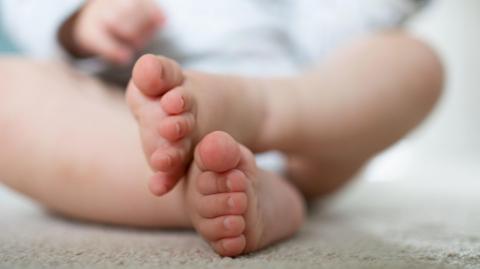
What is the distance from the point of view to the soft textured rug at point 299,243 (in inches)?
15.2

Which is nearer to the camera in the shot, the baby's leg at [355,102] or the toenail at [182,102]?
the toenail at [182,102]

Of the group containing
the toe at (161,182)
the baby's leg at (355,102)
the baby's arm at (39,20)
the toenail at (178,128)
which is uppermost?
the baby's arm at (39,20)

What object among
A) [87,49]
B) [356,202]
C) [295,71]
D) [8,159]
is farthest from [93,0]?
[356,202]

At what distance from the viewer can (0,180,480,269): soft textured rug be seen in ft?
1.27

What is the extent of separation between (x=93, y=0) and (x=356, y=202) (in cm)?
47

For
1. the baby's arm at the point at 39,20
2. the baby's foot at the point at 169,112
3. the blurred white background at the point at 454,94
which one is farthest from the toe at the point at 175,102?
the blurred white background at the point at 454,94

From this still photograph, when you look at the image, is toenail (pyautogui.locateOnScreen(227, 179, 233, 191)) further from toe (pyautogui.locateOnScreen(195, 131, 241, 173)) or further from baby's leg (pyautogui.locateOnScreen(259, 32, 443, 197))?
baby's leg (pyautogui.locateOnScreen(259, 32, 443, 197))

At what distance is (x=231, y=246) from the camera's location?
1.30ft

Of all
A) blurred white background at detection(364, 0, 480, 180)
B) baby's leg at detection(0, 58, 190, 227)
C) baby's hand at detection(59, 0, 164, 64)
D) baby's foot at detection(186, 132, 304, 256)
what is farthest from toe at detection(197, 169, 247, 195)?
blurred white background at detection(364, 0, 480, 180)

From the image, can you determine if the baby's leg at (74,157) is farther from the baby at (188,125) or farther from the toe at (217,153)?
the toe at (217,153)

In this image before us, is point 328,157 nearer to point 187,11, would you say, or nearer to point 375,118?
point 375,118

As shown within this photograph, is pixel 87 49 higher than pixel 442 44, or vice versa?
pixel 442 44

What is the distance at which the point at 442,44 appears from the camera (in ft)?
5.22

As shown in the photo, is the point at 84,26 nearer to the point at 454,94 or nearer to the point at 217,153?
the point at 217,153
